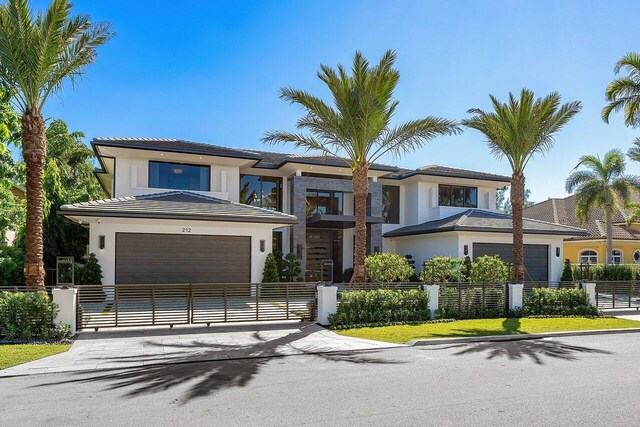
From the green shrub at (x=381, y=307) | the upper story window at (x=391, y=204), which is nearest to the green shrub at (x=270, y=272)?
the green shrub at (x=381, y=307)

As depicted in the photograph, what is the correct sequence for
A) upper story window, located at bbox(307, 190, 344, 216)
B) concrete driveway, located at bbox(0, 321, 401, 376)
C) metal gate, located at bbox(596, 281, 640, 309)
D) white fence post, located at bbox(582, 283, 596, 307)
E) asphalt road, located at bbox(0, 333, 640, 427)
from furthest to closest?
1. upper story window, located at bbox(307, 190, 344, 216)
2. metal gate, located at bbox(596, 281, 640, 309)
3. white fence post, located at bbox(582, 283, 596, 307)
4. concrete driveway, located at bbox(0, 321, 401, 376)
5. asphalt road, located at bbox(0, 333, 640, 427)

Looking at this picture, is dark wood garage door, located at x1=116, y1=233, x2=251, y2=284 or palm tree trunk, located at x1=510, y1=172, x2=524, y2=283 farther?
dark wood garage door, located at x1=116, y1=233, x2=251, y2=284

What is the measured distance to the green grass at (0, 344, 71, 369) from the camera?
27.5ft

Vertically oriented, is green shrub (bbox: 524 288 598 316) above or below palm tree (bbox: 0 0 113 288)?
below

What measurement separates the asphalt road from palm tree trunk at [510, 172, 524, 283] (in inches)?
261

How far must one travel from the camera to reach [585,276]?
27.3 m

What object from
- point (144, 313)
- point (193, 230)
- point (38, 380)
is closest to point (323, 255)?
point (193, 230)

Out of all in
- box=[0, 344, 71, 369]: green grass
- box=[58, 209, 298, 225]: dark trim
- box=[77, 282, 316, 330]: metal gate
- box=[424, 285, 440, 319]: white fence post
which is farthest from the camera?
box=[58, 209, 298, 225]: dark trim

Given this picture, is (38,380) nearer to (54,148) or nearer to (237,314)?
(237,314)

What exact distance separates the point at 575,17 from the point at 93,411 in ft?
49.4

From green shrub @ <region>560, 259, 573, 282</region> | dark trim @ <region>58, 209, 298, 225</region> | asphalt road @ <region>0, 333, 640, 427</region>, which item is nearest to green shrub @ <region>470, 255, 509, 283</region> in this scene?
asphalt road @ <region>0, 333, 640, 427</region>

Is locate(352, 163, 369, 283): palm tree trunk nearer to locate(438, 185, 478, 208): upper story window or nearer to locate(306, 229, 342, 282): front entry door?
locate(306, 229, 342, 282): front entry door

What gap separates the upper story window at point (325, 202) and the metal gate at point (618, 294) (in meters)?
12.8

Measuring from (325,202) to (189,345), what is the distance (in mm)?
15368
